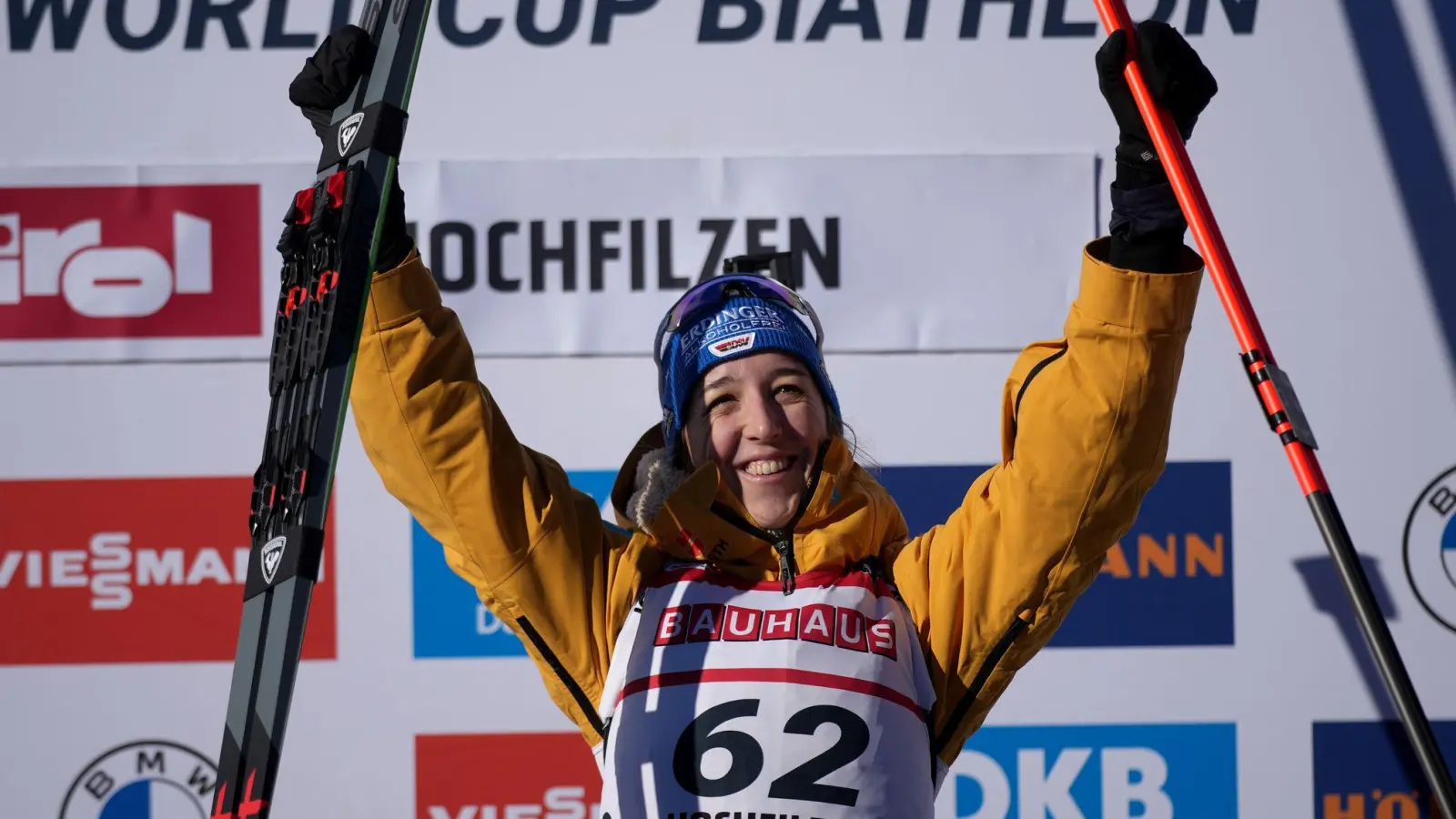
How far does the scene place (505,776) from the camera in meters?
2.08

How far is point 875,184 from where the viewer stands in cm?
205

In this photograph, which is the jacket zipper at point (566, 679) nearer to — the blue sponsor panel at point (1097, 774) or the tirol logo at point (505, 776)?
the tirol logo at point (505, 776)

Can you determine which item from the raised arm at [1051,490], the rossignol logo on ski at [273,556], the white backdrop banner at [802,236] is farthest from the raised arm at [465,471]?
the white backdrop banner at [802,236]

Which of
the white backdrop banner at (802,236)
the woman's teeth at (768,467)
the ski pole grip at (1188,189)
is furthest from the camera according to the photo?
the white backdrop banner at (802,236)

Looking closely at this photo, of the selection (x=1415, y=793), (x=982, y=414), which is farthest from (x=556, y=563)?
(x=1415, y=793)

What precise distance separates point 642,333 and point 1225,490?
939 mm

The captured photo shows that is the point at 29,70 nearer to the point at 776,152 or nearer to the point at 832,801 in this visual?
the point at 776,152

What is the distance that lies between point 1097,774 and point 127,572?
5.10ft

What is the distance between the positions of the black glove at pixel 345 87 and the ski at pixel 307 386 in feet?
0.04

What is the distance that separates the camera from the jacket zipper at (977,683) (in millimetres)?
1389

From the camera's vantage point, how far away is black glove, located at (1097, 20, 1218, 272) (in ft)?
4.08

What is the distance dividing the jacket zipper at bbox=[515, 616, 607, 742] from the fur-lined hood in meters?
0.16

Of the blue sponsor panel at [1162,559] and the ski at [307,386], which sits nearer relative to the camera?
the ski at [307,386]

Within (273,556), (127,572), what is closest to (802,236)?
(273,556)
